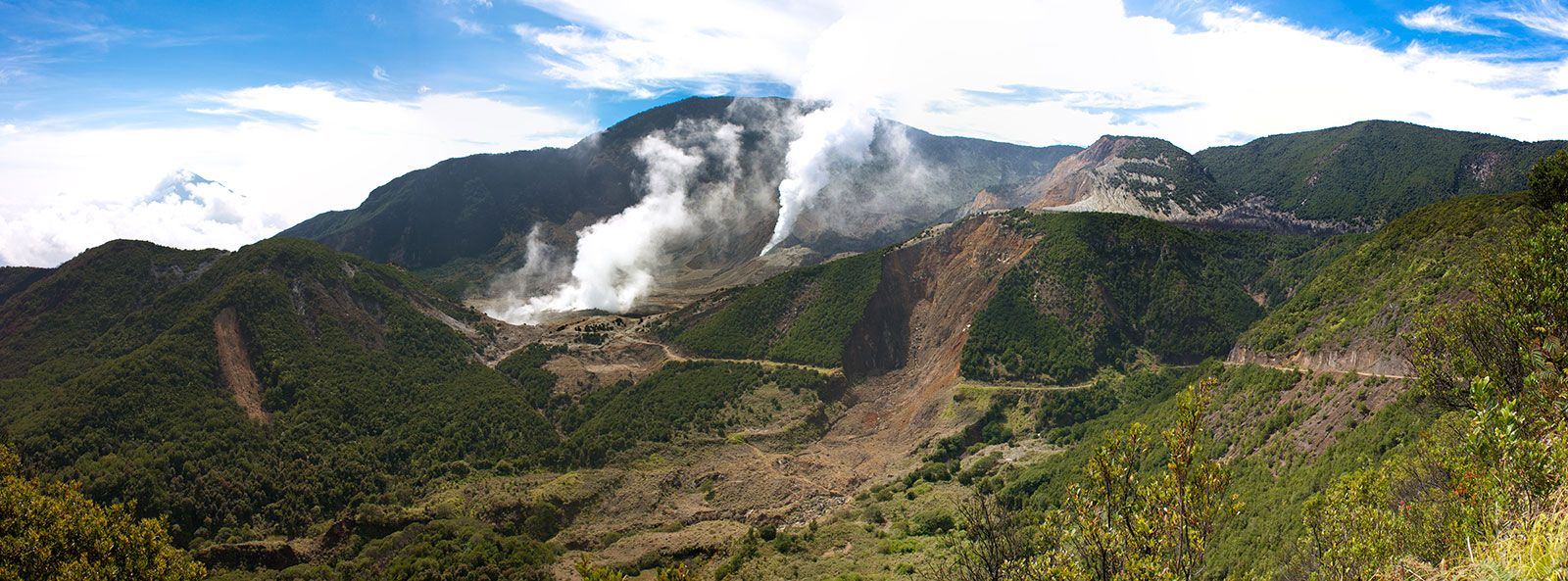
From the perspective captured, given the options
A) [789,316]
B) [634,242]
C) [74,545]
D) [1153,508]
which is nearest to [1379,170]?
[789,316]

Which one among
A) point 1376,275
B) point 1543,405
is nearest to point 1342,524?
Answer: point 1543,405

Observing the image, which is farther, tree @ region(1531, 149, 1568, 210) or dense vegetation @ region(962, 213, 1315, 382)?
dense vegetation @ region(962, 213, 1315, 382)

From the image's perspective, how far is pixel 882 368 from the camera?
86.2 meters

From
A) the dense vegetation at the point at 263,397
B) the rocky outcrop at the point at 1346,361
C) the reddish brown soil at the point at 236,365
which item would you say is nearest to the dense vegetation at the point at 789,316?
the dense vegetation at the point at 263,397

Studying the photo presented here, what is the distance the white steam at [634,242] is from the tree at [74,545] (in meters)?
100

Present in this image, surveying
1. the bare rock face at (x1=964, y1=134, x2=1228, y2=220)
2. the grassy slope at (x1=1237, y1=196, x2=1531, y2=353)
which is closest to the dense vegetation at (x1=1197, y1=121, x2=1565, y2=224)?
the bare rock face at (x1=964, y1=134, x2=1228, y2=220)

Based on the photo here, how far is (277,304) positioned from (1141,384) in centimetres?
8567

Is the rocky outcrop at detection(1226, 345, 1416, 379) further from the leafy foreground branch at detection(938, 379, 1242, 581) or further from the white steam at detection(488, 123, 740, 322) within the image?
the white steam at detection(488, 123, 740, 322)

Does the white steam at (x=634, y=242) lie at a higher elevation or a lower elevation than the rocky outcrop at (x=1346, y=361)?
higher

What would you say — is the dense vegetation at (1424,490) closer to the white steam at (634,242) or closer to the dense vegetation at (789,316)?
the dense vegetation at (789,316)

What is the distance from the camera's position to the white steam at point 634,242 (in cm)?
13075

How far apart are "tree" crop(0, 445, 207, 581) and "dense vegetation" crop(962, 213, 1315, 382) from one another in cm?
6542

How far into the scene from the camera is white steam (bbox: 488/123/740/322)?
13075cm

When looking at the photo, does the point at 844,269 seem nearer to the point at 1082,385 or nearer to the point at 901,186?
the point at 1082,385
